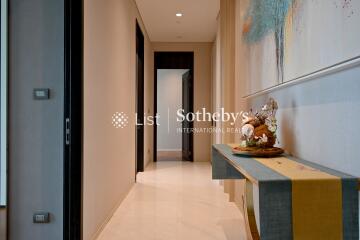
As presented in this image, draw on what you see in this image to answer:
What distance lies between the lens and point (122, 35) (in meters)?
3.84

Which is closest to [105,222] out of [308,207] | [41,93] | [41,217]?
[41,217]

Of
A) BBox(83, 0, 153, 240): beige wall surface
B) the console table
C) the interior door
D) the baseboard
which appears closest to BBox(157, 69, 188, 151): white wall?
the interior door

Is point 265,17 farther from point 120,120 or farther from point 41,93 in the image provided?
point 120,120

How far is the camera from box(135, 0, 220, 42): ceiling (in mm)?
4863

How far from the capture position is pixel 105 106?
3.06 metres

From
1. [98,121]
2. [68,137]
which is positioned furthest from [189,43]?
[68,137]

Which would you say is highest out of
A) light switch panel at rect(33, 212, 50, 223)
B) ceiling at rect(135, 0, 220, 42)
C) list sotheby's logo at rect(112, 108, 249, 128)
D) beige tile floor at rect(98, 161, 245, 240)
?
ceiling at rect(135, 0, 220, 42)

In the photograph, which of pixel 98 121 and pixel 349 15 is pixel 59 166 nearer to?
pixel 98 121

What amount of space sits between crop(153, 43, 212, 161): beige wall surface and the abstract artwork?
14.2 ft

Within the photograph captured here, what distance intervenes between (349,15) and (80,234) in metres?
2.20

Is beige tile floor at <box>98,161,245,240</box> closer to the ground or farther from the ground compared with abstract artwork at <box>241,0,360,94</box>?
closer to the ground

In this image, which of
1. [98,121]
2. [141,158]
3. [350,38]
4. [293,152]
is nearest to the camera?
[350,38]

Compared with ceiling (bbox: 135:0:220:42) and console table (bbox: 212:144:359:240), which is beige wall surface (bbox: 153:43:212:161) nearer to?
ceiling (bbox: 135:0:220:42)

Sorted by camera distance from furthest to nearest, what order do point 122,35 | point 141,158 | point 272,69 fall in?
point 141,158 → point 122,35 → point 272,69
